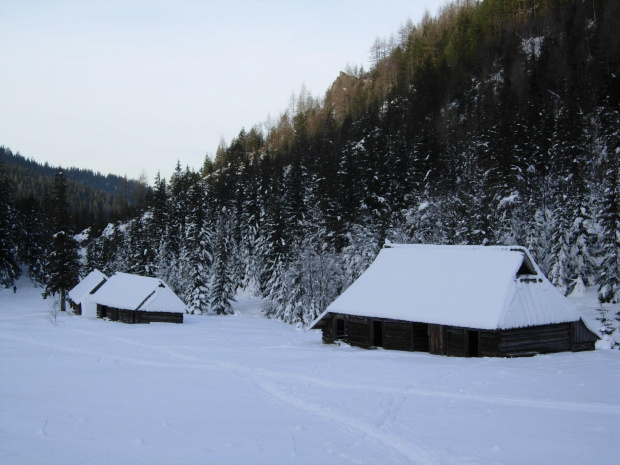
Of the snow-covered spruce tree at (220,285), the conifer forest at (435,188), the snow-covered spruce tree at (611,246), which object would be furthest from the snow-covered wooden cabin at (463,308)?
the snow-covered spruce tree at (220,285)

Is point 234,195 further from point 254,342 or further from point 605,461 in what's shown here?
point 605,461

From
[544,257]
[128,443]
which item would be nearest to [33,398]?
[128,443]

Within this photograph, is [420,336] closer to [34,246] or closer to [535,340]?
[535,340]

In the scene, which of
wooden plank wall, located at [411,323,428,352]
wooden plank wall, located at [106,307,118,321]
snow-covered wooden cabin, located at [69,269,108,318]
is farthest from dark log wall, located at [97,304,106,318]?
wooden plank wall, located at [411,323,428,352]

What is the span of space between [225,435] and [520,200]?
4113 centimetres

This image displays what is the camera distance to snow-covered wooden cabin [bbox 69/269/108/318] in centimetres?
6038

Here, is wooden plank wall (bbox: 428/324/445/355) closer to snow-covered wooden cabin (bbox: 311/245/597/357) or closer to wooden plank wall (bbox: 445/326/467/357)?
snow-covered wooden cabin (bbox: 311/245/597/357)

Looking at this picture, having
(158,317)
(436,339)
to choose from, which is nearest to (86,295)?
(158,317)

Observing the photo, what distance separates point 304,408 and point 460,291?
1523 cm

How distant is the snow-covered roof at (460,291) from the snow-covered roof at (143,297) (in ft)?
76.2

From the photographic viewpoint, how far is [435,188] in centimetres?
5081

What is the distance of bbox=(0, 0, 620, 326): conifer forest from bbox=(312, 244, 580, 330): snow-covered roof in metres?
13.0

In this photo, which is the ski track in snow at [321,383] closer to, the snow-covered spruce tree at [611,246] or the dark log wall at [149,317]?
the dark log wall at [149,317]

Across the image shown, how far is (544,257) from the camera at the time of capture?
41.5 metres
